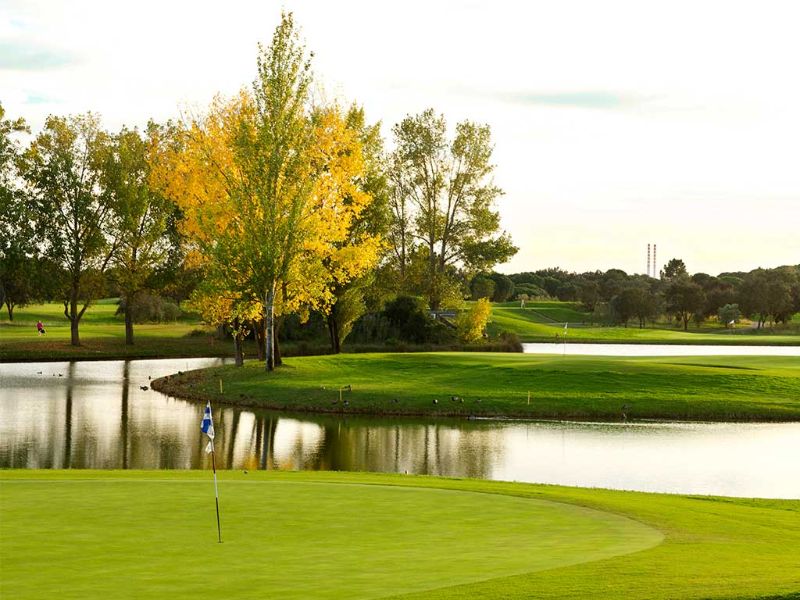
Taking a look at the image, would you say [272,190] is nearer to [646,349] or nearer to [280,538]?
[280,538]

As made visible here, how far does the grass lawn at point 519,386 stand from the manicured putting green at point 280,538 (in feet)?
85.9

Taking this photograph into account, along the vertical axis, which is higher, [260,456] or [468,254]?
[468,254]

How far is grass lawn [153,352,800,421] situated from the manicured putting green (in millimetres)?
26168

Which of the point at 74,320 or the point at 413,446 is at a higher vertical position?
the point at 74,320

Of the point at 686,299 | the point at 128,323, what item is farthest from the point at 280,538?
the point at 686,299

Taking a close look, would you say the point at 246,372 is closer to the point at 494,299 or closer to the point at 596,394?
the point at 596,394

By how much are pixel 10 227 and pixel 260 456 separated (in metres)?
47.6

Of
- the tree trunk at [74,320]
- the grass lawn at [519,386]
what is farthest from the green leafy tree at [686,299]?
the tree trunk at [74,320]

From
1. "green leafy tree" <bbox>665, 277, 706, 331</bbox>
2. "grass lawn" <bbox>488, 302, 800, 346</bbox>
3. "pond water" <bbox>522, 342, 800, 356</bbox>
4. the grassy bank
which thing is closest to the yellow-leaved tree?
the grassy bank

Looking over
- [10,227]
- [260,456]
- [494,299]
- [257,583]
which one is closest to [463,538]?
[257,583]

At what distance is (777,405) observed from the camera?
150ft

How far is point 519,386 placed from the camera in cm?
4969

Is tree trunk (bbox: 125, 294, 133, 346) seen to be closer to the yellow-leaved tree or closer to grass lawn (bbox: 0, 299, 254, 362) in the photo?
grass lawn (bbox: 0, 299, 254, 362)

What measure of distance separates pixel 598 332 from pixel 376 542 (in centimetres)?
10879
